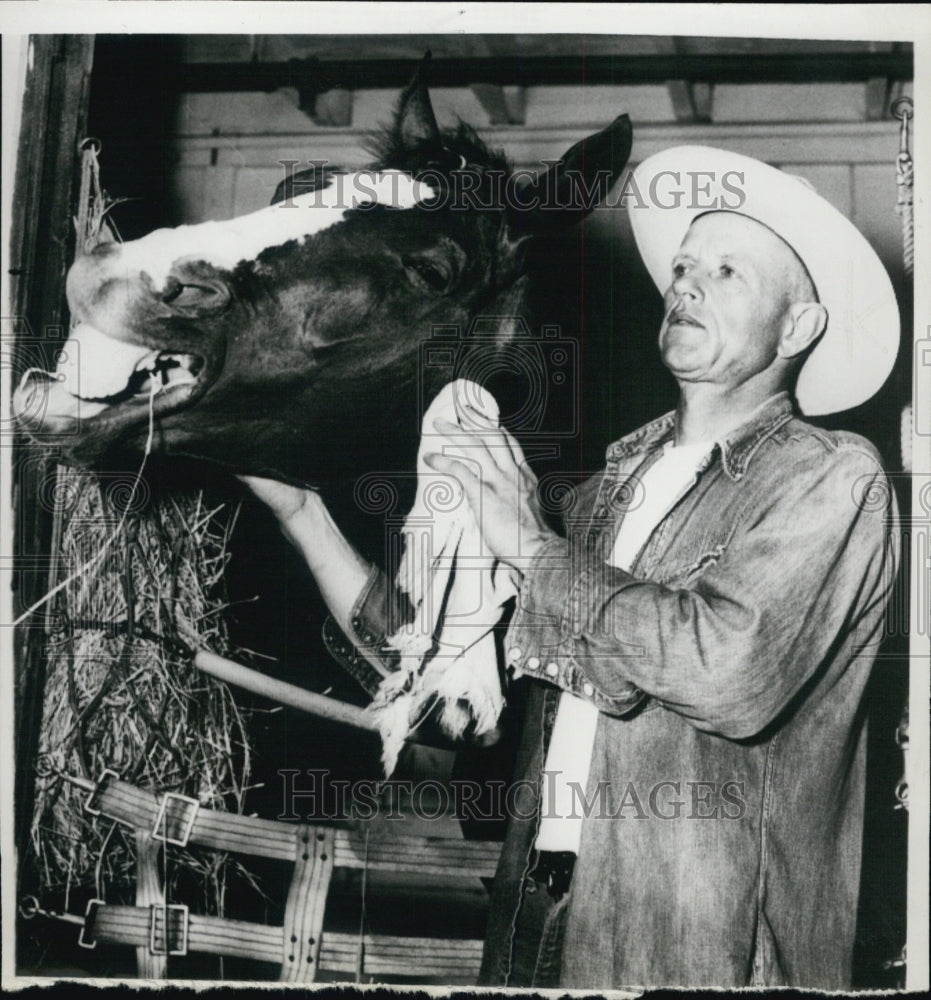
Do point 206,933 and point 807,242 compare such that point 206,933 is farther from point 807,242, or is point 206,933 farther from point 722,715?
point 807,242

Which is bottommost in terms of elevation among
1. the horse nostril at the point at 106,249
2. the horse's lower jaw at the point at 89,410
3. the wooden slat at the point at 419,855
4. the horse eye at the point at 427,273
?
the wooden slat at the point at 419,855

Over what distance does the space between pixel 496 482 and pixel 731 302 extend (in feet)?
2.22

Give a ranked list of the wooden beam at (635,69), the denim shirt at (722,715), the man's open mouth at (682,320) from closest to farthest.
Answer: the denim shirt at (722,715)
the man's open mouth at (682,320)
the wooden beam at (635,69)

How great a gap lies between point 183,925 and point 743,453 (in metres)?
1.70

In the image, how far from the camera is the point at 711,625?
2.62 m

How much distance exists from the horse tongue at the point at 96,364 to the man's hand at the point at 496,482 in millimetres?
747

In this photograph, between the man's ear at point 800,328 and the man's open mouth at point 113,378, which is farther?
the man's open mouth at point 113,378

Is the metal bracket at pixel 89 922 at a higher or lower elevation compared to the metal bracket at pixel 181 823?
lower

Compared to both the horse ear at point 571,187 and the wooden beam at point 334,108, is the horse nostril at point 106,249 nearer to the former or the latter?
the wooden beam at point 334,108

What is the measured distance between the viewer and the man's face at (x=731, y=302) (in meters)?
2.71

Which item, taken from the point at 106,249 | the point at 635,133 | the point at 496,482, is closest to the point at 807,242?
the point at 635,133

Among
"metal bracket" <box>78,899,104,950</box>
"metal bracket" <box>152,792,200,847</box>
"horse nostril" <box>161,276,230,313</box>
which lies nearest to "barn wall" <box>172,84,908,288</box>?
"horse nostril" <box>161,276,230,313</box>

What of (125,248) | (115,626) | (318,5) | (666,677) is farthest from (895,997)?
(318,5)

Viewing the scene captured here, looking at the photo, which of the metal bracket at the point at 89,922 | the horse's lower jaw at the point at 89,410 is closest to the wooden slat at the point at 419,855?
the metal bracket at the point at 89,922
